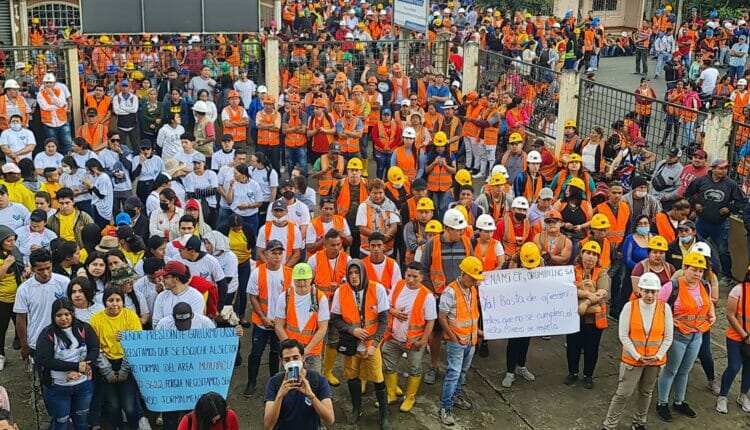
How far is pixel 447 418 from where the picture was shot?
858 centimetres

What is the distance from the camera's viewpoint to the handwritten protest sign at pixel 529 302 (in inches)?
361

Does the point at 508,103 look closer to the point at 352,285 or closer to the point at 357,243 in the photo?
the point at 357,243

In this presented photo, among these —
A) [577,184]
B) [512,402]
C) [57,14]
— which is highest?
[57,14]

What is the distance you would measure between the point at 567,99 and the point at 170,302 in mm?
9908

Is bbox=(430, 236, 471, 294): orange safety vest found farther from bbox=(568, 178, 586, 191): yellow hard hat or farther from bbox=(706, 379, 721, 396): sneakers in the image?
bbox=(706, 379, 721, 396): sneakers

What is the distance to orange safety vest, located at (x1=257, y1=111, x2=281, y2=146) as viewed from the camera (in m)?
14.8

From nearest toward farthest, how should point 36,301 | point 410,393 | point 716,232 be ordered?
point 36,301 < point 410,393 < point 716,232

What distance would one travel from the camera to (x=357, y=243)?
1116cm

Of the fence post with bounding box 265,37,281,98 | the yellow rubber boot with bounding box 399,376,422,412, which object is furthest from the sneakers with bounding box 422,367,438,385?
the fence post with bounding box 265,37,281,98

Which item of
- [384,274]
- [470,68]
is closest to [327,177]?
[384,274]

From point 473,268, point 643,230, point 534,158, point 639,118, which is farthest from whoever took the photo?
point 639,118

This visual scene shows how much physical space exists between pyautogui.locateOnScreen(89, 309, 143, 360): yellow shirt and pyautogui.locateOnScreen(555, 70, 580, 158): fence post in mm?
9891

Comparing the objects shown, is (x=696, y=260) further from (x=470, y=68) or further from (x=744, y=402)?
(x=470, y=68)

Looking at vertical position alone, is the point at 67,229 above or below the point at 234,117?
below
